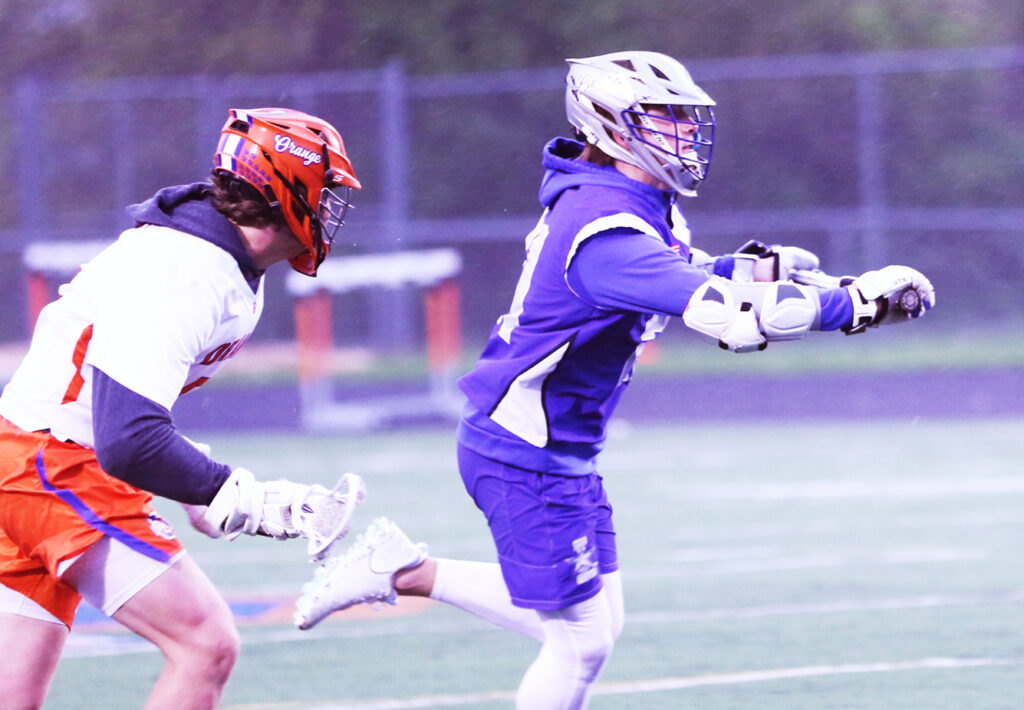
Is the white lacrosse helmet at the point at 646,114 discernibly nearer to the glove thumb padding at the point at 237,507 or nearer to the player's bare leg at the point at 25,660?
the glove thumb padding at the point at 237,507

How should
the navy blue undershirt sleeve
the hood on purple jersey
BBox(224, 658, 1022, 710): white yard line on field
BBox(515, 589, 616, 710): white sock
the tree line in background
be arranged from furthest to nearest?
the tree line in background → BBox(224, 658, 1022, 710): white yard line on field → BBox(515, 589, 616, 710): white sock → the hood on purple jersey → the navy blue undershirt sleeve

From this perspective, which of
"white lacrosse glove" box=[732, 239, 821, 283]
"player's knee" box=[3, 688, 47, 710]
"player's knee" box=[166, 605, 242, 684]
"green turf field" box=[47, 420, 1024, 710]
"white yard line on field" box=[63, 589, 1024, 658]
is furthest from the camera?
"white yard line on field" box=[63, 589, 1024, 658]

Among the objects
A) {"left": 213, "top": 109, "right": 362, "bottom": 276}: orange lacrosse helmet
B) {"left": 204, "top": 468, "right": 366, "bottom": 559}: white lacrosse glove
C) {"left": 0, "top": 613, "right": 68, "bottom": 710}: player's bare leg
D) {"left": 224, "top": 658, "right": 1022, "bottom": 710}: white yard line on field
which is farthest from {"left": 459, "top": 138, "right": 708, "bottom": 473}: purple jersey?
{"left": 224, "top": 658, "right": 1022, "bottom": 710}: white yard line on field

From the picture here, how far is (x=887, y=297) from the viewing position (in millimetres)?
3850

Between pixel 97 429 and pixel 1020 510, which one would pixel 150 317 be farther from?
pixel 1020 510

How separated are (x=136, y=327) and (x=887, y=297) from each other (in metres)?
1.81

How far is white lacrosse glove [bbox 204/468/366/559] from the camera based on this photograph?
11.4ft

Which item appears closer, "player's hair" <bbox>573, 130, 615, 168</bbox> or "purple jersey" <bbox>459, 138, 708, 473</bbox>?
"purple jersey" <bbox>459, 138, 708, 473</bbox>

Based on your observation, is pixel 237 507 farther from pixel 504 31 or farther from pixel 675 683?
pixel 504 31

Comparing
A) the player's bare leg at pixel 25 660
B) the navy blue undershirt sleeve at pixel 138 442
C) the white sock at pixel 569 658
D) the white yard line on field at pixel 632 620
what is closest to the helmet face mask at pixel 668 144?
the white sock at pixel 569 658

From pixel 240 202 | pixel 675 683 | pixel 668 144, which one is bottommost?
pixel 675 683

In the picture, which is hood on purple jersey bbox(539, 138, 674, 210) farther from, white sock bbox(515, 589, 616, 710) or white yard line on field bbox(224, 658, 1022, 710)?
white yard line on field bbox(224, 658, 1022, 710)

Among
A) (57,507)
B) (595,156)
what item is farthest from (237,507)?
(595,156)

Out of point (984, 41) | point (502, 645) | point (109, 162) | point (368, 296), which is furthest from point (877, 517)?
point (984, 41)
